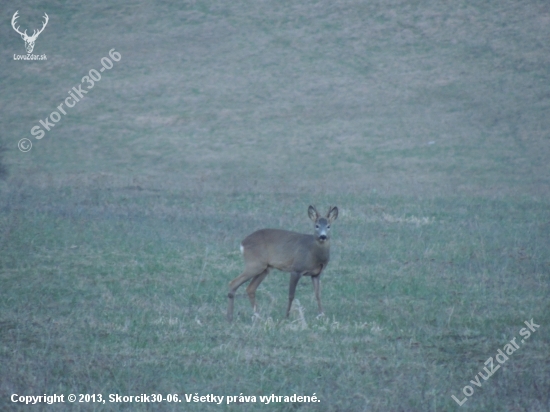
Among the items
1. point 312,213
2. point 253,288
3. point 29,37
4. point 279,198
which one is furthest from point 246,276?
point 29,37

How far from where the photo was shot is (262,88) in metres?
40.3

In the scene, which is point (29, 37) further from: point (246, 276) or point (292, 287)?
point (292, 287)

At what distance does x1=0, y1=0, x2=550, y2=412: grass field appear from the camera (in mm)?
6996

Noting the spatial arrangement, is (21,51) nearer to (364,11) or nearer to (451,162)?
(364,11)

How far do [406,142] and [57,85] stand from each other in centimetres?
1927

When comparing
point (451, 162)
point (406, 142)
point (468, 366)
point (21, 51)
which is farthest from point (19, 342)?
point (21, 51)

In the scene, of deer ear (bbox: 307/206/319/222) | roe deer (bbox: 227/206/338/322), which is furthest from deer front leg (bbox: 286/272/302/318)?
deer ear (bbox: 307/206/319/222)

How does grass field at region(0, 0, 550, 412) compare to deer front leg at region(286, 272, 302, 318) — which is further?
deer front leg at region(286, 272, 302, 318)

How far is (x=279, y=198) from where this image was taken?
67.7 feet

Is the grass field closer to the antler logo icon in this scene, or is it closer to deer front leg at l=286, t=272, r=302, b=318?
deer front leg at l=286, t=272, r=302, b=318

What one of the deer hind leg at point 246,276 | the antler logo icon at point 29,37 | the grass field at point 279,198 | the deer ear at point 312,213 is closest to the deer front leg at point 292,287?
the grass field at point 279,198

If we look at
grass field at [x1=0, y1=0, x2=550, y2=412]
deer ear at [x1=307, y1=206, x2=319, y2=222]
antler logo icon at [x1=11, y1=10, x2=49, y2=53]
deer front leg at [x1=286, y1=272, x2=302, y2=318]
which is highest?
deer ear at [x1=307, y1=206, x2=319, y2=222]

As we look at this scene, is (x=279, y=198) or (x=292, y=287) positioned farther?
(x=279, y=198)

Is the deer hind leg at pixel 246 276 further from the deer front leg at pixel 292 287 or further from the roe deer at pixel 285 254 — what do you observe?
the deer front leg at pixel 292 287
